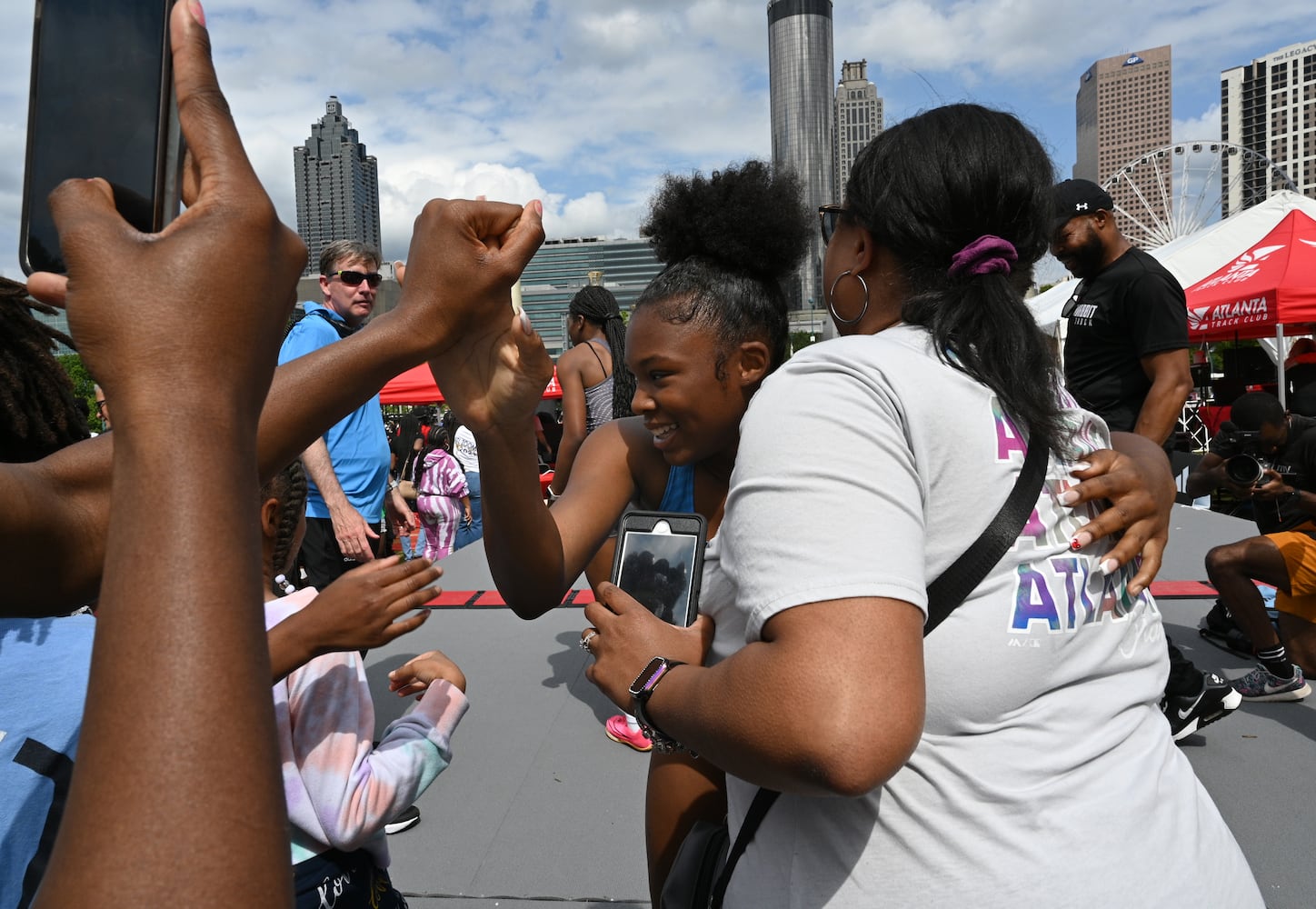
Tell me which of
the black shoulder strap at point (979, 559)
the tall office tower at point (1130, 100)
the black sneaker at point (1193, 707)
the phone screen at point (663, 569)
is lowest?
the black sneaker at point (1193, 707)

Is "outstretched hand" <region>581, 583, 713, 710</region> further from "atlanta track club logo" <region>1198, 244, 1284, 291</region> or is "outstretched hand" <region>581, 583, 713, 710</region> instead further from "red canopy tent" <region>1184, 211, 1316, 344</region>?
"atlanta track club logo" <region>1198, 244, 1284, 291</region>

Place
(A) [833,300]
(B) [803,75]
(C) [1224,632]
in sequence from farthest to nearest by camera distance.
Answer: (B) [803,75] < (C) [1224,632] < (A) [833,300]

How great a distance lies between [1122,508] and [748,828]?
0.68m

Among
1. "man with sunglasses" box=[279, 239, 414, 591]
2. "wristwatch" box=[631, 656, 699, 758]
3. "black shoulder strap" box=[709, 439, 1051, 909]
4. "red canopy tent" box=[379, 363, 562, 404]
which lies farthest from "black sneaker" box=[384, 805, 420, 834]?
"red canopy tent" box=[379, 363, 562, 404]

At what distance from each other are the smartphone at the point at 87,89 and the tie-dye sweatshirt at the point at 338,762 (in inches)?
42.4

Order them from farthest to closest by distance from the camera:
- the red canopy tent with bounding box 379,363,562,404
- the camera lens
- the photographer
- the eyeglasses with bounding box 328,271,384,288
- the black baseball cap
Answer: the red canopy tent with bounding box 379,363,562,404, the eyeglasses with bounding box 328,271,384,288, the camera lens, the photographer, the black baseball cap

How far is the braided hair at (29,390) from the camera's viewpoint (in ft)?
4.31

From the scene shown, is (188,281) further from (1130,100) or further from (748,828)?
(1130,100)

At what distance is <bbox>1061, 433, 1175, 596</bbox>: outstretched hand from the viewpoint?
117 centimetres

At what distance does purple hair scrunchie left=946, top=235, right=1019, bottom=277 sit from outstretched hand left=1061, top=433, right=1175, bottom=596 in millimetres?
309

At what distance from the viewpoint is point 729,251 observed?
2.24 meters

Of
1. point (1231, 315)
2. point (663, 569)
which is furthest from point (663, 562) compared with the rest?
point (1231, 315)

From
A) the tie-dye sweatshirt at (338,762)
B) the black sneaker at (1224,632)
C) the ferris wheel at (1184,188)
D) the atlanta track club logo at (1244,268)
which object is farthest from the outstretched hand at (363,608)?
the ferris wheel at (1184,188)

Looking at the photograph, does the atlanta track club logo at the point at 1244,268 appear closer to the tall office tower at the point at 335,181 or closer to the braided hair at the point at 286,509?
the tall office tower at the point at 335,181
